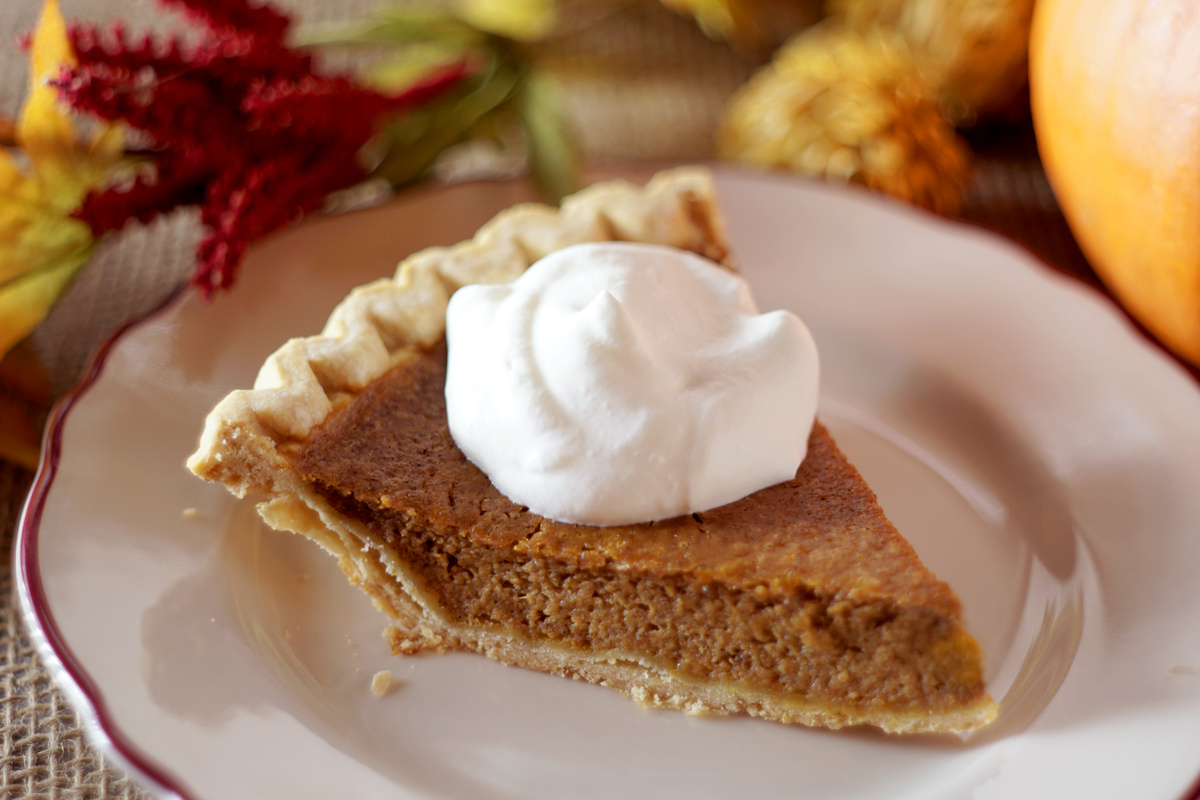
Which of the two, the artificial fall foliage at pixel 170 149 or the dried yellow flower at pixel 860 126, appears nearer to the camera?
the artificial fall foliage at pixel 170 149

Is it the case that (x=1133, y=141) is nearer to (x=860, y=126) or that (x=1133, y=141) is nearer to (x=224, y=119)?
(x=860, y=126)

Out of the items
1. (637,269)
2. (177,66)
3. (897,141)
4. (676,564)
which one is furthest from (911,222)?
(177,66)

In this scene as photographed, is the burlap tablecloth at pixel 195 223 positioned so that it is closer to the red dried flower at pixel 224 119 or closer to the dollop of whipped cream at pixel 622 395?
the red dried flower at pixel 224 119

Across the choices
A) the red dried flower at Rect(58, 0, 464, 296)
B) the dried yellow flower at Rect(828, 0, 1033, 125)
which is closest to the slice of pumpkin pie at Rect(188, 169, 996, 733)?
the red dried flower at Rect(58, 0, 464, 296)

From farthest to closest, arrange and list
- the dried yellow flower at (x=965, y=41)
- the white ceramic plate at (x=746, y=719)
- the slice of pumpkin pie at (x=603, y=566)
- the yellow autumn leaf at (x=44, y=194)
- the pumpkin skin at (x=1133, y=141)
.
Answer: the dried yellow flower at (x=965, y=41) → the yellow autumn leaf at (x=44, y=194) → the pumpkin skin at (x=1133, y=141) → the slice of pumpkin pie at (x=603, y=566) → the white ceramic plate at (x=746, y=719)

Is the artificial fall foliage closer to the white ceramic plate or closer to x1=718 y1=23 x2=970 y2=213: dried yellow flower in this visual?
the white ceramic plate

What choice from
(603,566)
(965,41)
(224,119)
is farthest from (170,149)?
(965,41)

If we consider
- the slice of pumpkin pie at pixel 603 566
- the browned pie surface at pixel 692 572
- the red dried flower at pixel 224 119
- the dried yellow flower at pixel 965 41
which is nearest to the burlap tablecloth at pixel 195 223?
the dried yellow flower at pixel 965 41
